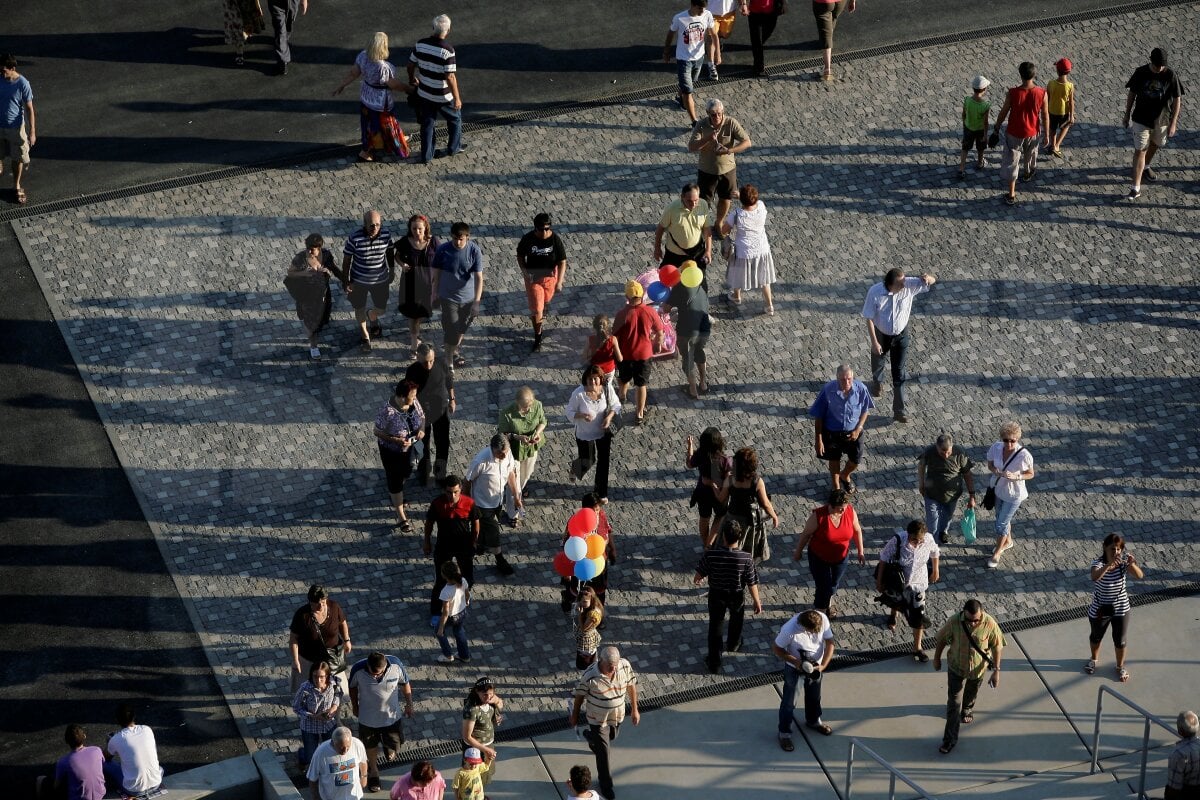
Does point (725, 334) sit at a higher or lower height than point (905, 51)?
lower

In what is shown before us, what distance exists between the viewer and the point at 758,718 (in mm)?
16953

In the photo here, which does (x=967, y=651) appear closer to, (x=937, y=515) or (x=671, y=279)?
(x=937, y=515)

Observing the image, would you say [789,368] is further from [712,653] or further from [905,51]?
[905,51]

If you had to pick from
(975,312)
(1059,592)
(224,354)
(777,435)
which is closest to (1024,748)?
(1059,592)

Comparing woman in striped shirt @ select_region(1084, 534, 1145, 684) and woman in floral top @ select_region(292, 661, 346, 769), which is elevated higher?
woman in striped shirt @ select_region(1084, 534, 1145, 684)

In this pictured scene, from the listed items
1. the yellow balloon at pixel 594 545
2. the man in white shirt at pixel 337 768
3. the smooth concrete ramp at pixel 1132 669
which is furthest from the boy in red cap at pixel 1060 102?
the man in white shirt at pixel 337 768

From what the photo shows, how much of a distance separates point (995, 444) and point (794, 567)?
2211mm

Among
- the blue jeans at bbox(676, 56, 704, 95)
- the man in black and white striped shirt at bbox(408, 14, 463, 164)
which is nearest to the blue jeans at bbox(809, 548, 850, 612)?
the blue jeans at bbox(676, 56, 704, 95)

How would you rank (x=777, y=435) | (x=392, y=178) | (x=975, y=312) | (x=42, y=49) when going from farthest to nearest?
(x=42, y=49) → (x=392, y=178) → (x=975, y=312) → (x=777, y=435)

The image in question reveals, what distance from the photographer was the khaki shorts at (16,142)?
21.6 m

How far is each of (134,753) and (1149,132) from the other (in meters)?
13.3

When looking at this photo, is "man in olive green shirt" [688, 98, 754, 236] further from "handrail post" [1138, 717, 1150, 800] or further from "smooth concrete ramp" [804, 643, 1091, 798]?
"handrail post" [1138, 717, 1150, 800]

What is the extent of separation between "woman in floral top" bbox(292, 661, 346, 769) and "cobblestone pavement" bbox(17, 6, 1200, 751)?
0.78m

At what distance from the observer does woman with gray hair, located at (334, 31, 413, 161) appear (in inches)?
866
